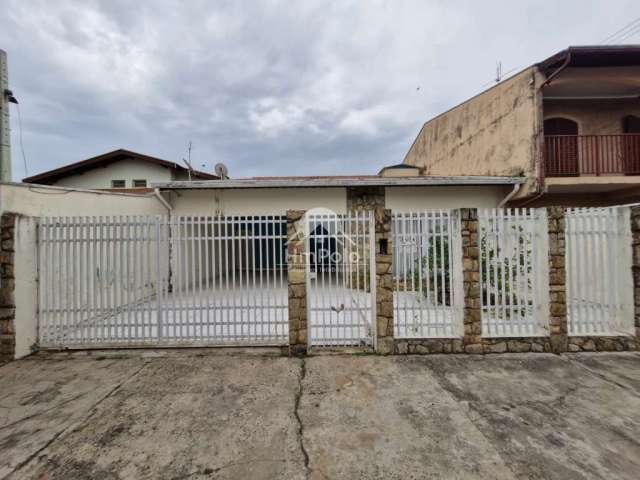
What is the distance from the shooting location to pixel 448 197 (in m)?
8.98

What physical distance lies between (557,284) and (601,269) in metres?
1.08

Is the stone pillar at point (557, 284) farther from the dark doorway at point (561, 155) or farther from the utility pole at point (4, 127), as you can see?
the utility pole at point (4, 127)

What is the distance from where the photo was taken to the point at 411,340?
450 centimetres

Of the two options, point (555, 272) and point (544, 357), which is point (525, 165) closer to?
point (555, 272)

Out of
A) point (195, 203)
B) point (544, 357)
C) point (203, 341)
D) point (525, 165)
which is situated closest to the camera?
point (544, 357)

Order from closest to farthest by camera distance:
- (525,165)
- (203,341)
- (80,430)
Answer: (80,430)
(203,341)
(525,165)

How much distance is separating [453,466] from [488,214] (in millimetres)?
3682

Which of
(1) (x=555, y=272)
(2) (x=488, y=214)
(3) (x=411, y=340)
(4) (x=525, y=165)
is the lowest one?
(3) (x=411, y=340)

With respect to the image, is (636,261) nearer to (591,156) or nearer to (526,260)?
(526,260)

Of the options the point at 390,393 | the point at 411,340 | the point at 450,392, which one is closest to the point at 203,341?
the point at 390,393

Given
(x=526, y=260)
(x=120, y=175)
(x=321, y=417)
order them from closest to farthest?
1. (x=321, y=417)
2. (x=526, y=260)
3. (x=120, y=175)

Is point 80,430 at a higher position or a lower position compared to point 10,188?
lower

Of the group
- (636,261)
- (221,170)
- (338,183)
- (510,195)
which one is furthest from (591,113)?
(221,170)

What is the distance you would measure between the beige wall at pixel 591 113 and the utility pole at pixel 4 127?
14066 millimetres
